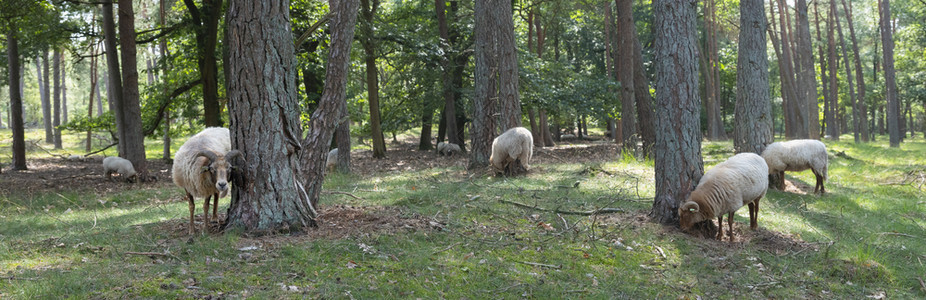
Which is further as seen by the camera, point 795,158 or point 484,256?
point 795,158

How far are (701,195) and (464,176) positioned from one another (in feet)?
22.9

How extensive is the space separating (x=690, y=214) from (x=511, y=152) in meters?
5.83

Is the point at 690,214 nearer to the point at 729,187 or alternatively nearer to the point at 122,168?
the point at 729,187

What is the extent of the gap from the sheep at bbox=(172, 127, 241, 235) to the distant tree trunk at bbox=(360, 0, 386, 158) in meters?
8.59

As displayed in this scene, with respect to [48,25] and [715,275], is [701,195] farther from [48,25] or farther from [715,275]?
[48,25]

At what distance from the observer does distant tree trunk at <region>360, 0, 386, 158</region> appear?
16709 millimetres

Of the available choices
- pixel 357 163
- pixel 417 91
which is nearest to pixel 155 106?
pixel 357 163

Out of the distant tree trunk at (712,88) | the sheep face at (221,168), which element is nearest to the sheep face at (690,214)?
the sheep face at (221,168)

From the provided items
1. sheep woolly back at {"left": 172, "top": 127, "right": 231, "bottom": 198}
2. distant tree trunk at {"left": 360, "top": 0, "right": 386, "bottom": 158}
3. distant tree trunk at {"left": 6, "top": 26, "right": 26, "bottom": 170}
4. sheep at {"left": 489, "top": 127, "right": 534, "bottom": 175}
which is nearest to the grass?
sheep woolly back at {"left": 172, "top": 127, "right": 231, "bottom": 198}

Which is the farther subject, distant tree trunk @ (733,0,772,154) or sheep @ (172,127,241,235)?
distant tree trunk @ (733,0,772,154)

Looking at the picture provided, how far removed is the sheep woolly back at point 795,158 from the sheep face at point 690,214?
5096 mm

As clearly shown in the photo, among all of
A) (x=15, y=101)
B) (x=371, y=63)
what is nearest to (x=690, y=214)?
(x=371, y=63)

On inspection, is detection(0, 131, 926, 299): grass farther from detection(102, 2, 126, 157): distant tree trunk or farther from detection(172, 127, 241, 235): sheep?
detection(102, 2, 126, 157): distant tree trunk

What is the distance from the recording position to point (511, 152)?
13031 millimetres
